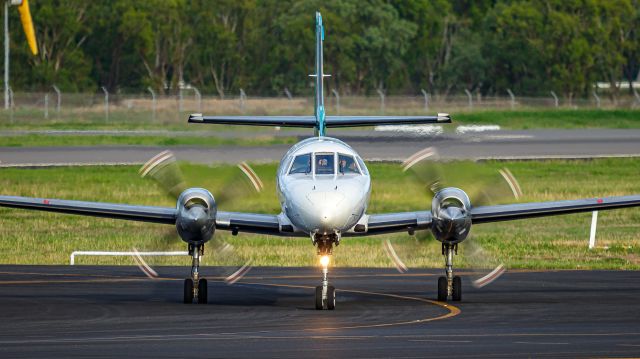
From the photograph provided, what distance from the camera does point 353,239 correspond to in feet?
130

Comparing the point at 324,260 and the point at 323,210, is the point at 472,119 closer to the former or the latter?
the point at 324,260

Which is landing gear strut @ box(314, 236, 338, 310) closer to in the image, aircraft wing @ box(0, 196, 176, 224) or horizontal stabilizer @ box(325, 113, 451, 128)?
horizontal stabilizer @ box(325, 113, 451, 128)

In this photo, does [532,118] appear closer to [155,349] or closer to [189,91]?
[189,91]

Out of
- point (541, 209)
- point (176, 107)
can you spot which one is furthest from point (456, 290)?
point (176, 107)

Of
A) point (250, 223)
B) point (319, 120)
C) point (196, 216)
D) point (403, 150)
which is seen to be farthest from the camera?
point (403, 150)

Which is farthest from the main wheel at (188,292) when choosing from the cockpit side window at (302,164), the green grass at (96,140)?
the green grass at (96,140)

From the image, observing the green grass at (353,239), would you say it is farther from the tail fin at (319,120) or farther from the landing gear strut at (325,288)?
the landing gear strut at (325,288)

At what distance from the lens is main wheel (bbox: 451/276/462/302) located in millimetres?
22891

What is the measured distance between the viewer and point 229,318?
20.2m

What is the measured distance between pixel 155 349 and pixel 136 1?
295 ft

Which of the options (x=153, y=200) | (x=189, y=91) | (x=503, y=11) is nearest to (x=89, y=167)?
(x=153, y=200)

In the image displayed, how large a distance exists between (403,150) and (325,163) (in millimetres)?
40598

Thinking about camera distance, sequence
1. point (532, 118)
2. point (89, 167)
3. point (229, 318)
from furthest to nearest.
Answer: point (532, 118) → point (89, 167) → point (229, 318)

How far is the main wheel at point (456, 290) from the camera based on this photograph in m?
22.9
